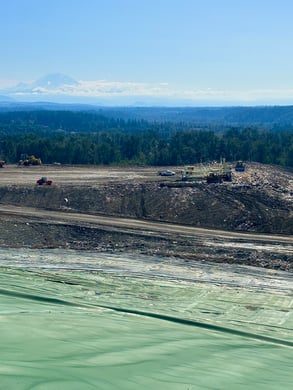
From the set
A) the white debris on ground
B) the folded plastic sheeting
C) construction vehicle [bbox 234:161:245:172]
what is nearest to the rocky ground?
the white debris on ground

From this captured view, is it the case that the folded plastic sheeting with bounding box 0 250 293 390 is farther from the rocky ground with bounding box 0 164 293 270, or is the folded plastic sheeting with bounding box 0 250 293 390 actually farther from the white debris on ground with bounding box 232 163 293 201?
the white debris on ground with bounding box 232 163 293 201

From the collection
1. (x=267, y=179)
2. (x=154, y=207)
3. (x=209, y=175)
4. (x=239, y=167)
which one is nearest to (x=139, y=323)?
(x=154, y=207)

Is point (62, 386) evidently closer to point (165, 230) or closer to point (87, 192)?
point (165, 230)

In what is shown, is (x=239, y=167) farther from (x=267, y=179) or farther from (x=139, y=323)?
(x=139, y=323)

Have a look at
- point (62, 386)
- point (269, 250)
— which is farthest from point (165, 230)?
point (62, 386)

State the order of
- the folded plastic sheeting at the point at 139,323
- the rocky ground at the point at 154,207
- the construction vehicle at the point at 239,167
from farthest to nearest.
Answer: the construction vehicle at the point at 239,167
the rocky ground at the point at 154,207
the folded plastic sheeting at the point at 139,323

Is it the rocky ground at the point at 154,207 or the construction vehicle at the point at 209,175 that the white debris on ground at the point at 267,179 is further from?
the construction vehicle at the point at 209,175

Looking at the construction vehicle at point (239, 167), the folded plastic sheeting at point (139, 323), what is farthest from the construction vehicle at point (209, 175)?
the folded plastic sheeting at point (139, 323)

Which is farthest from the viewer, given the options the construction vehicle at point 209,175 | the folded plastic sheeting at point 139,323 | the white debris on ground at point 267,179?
the construction vehicle at point 209,175
